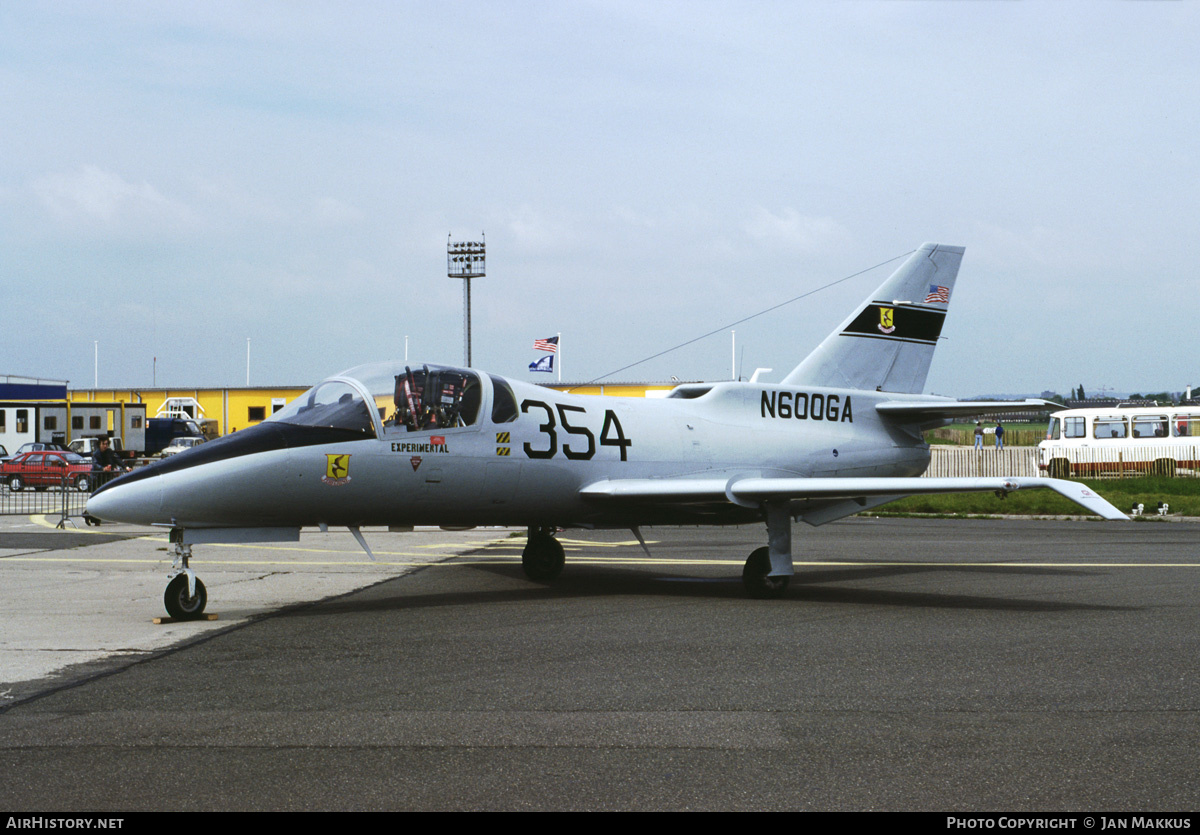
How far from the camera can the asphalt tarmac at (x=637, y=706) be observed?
4875 mm

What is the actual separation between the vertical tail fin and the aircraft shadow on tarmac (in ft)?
9.72

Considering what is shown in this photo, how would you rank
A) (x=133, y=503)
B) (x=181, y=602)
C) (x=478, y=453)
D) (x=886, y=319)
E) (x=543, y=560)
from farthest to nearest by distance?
(x=886, y=319) → (x=543, y=560) → (x=478, y=453) → (x=181, y=602) → (x=133, y=503)

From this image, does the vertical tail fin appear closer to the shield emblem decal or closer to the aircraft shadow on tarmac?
the shield emblem decal

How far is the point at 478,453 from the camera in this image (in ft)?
37.9

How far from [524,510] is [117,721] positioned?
6.38 m

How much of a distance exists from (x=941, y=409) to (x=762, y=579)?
459 cm

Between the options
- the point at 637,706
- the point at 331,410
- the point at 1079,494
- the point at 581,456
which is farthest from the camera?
the point at 581,456

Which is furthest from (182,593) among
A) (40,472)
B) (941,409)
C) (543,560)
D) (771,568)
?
(40,472)

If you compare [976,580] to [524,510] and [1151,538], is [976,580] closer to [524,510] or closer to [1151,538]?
[524,510]

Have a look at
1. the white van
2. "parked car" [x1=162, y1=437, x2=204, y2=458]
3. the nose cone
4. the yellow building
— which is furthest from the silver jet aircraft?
the yellow building

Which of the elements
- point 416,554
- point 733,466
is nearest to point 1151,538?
point 733,466

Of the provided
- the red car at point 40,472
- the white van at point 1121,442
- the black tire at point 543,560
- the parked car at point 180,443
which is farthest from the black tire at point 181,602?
the parked car at point 180,443

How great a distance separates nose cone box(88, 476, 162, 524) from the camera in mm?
9602

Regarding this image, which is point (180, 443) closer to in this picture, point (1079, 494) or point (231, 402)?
point (231, 402)
